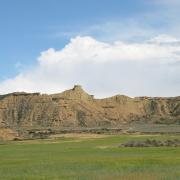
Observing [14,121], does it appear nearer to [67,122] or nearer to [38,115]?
[38,115]

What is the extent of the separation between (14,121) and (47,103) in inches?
539

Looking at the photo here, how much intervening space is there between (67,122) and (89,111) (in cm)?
1211

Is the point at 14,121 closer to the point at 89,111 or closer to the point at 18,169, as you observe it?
the point at 89,111

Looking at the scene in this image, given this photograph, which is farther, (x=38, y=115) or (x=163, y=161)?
(x=38, y=115)

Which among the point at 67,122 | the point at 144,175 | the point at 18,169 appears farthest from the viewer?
the point at 67,122

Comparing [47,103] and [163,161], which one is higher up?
[47,103]

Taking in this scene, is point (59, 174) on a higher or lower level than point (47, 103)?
lower

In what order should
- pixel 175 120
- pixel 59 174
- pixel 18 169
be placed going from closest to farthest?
1. pixel 59 174
2. pixel 18 169
3. pixel 175 120

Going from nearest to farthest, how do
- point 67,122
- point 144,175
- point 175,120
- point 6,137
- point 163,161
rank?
1. point 144,175
2. point 163,161
3. point 6,137
4. point 175,120
5. point 67,122

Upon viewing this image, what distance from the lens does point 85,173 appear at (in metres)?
29.8

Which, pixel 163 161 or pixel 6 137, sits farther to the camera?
pixel 6 137

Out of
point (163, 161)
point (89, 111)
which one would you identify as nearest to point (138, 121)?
point (89, 111)

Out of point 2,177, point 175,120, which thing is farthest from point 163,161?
point 175,120

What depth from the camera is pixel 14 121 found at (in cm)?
19788
